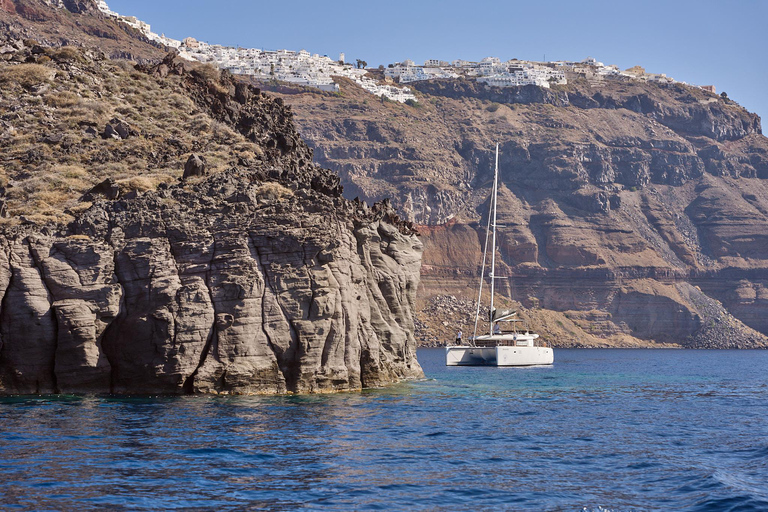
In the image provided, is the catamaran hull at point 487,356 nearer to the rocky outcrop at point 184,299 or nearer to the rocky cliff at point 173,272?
the rocky cliff at point 173,272

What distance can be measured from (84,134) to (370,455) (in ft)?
100

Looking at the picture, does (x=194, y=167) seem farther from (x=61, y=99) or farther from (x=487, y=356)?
(x=487, y=356)

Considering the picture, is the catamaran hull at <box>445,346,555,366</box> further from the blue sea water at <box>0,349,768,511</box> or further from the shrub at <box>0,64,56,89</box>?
the shrub at <box>0,64,56,89</box>

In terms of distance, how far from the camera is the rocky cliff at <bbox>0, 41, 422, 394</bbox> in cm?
3669

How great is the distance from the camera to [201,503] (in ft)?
64.3

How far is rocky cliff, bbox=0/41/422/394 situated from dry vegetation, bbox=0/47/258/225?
15cm

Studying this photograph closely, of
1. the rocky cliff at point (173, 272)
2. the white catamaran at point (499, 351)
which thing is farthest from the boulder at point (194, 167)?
the white catamaran at point (499, 351)

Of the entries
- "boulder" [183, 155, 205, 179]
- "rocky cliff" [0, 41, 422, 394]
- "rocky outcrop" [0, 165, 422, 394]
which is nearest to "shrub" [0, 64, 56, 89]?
"rocky cliff" [0, 41, 422, 394]

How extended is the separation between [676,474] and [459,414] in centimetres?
1408

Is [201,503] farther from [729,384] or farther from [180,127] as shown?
[729,384]

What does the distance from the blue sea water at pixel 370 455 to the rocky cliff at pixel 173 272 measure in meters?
1.74

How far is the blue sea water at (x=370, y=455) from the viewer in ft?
67.2

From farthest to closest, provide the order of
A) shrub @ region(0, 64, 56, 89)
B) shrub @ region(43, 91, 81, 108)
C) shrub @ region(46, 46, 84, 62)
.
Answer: shrub @ region(46, 46, 84, 62), shrub @ region(0, 64, 56, 89), shrub @ region(43, 91, 81, 108)

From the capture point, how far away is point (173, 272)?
37.7 metres
